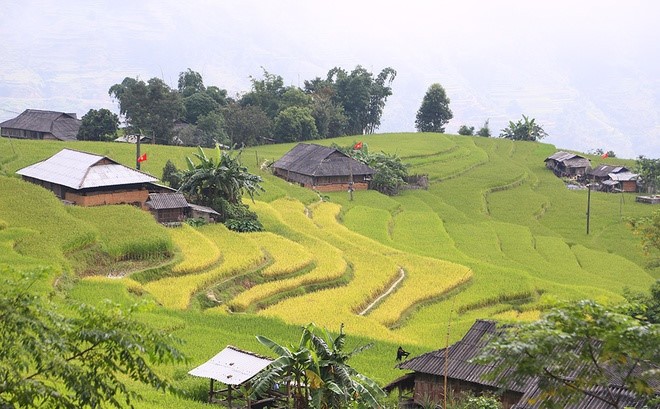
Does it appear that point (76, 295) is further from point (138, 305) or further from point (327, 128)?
point (327, 128)

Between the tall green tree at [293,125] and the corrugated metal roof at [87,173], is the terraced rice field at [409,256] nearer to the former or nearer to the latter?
the corrugated metal roof at [87,173]

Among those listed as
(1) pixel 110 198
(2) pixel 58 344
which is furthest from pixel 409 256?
(2) pixel 58 344

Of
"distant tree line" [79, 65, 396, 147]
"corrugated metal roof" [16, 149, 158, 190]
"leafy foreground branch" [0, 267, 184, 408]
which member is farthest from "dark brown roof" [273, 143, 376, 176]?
"leafy foreground branch" [0, 267, 184, 408]

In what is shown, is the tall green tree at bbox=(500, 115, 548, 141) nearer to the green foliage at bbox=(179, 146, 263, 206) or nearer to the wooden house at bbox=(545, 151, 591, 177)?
the wooden house at bbox=(545, 151, 591, 177)

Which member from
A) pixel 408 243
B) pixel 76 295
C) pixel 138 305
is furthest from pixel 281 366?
pixel 408 243

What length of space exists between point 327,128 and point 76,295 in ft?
199

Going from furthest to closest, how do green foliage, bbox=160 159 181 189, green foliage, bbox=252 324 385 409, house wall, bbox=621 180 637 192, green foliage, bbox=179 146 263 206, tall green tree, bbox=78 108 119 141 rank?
house wall, bbox=621 180 637 192 < tall green tree, bbox=78 108 119 141 < green foliage, bbox=160 159 181 189 < green foliage, bbox=179 146 263 206 < green foliage, bbox=252 324 385 409

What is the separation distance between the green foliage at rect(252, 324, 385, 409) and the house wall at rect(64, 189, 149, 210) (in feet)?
74.1

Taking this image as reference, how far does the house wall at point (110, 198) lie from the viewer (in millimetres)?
36562

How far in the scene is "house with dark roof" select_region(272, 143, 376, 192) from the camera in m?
56.5

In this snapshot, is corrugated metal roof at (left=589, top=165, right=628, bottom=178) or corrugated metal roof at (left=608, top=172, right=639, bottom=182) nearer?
corrugated metal roof at (left=608, top=172, right=639, bottom=182)

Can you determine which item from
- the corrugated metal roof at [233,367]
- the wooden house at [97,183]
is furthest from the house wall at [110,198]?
the corrugated metal roof at [233,367]

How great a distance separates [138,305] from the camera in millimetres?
11023

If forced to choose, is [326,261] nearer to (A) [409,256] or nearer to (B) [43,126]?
(A) [409,256]
